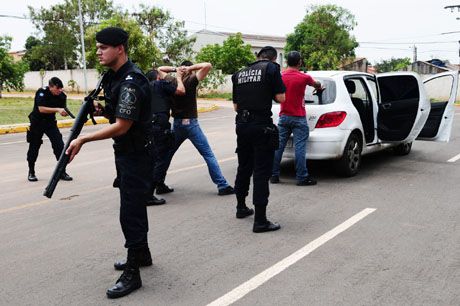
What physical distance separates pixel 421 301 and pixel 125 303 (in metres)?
2.06

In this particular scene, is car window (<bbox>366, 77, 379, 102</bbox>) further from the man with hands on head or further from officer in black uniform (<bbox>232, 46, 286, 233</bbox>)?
officer in black uniform (<bbox>232, 46, 286, 233</bbox>)

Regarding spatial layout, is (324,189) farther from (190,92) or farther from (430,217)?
(190,92)

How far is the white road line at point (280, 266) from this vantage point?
11.4ft

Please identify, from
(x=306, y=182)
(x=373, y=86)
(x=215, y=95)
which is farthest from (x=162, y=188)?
(x=215, y=95)

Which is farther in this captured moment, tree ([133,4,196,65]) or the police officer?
tree ([133,4,196,65])

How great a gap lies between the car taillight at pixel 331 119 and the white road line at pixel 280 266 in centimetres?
201

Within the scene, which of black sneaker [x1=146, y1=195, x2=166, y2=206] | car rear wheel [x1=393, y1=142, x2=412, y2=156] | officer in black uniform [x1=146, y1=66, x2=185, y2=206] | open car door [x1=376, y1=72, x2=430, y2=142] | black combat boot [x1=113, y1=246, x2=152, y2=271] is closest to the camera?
black combat boot [x1=113, y1=246, x2=152, y2=271]

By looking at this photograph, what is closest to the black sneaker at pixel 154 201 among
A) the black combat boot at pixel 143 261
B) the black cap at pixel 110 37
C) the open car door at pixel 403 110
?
the black combat boot at pixel 143 261

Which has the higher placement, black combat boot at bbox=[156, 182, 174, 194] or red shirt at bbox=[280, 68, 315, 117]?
red shirt at bbox=[280, 68, 315, 117]

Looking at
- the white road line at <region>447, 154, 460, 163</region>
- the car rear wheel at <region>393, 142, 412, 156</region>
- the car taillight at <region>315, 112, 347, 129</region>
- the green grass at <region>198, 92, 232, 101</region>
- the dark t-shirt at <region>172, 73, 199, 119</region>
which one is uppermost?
the dark t-shirt at <region>172, 73, 199, 119</region>

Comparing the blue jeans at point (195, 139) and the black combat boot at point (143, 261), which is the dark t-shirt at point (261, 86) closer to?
the blue jeans at point (195, 139)

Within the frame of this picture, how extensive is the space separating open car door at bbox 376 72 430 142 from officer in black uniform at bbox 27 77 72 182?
17.0 ft

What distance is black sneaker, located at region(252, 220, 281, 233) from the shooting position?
16.3 feet

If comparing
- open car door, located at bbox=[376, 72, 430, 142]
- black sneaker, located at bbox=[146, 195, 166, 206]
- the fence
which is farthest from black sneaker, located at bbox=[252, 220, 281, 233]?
the fence
